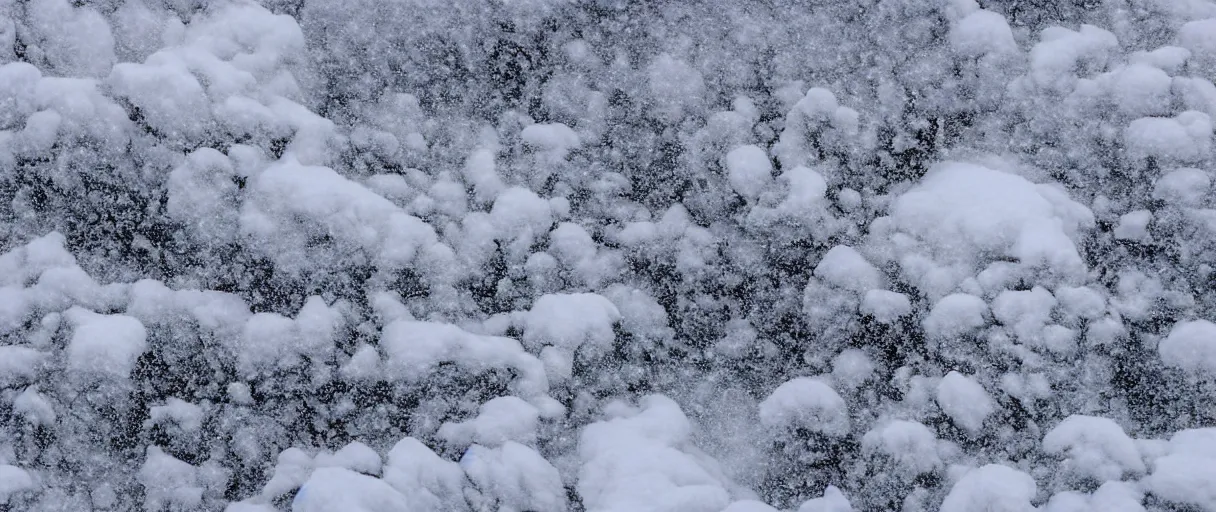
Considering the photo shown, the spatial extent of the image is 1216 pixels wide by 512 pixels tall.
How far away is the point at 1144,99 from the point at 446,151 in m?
0.82

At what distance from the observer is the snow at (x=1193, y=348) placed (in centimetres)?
108

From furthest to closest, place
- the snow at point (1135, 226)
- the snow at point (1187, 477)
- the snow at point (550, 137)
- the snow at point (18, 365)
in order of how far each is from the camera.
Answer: the snow at point (550, 137)
the snow at point (1135, 226)
the snow at point (18, 365)
the snow at point (1187, 477)

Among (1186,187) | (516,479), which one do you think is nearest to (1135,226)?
(1186,187)

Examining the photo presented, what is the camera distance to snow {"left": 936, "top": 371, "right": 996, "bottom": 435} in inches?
42.1

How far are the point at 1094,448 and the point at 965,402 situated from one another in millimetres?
126

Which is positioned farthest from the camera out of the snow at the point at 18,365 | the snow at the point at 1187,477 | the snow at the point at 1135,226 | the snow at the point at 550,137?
the snow at the point at 550,137

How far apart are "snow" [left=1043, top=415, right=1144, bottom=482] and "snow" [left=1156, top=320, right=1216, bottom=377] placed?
12 cm

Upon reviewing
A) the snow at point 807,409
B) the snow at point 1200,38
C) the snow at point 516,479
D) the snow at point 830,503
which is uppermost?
the snow at point 1200,38

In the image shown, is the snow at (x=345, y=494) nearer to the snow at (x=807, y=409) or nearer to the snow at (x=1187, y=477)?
the snow at (x=807, y=409)

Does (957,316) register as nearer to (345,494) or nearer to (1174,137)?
(1174,137)

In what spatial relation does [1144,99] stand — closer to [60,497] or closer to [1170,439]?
[1170,439]

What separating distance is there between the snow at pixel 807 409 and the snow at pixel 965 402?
105mm

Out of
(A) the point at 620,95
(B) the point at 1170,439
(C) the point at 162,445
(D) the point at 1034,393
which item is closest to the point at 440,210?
(A) the point at 620,95

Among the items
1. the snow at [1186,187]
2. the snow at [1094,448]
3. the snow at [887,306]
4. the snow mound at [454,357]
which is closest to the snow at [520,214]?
the snow mound at [454,357]
